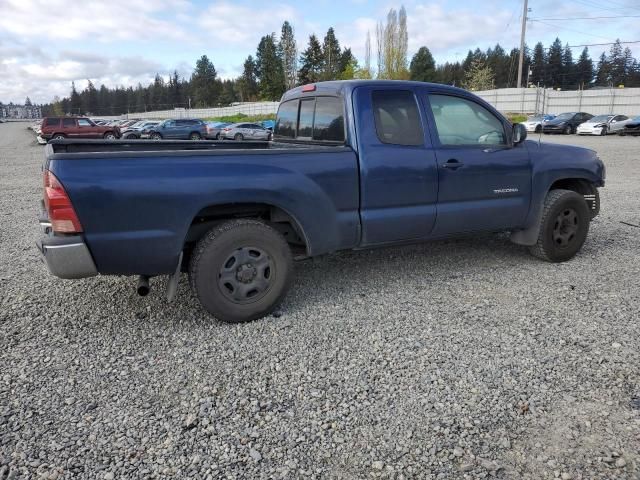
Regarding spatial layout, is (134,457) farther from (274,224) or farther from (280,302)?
(274,224)

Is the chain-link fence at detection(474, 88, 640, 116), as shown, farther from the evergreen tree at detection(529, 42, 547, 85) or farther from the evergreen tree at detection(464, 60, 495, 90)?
the evergreen tree at detection(529, 42, 547, 85)

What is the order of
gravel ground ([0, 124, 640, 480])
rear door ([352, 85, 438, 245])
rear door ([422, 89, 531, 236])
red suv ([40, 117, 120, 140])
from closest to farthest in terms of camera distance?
gravel ground ([0, 124, 640, 480]) → rear door ([352, 85, 438, 245]) → rear door ([422, 89, 531, 236]) → red suv ([40, 117, 120, 140])

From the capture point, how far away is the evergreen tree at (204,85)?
118m

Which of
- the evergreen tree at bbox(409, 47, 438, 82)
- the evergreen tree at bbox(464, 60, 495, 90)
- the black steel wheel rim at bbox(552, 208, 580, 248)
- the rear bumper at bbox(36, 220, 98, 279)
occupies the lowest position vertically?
the black steel wheel rim at bbox(552, 208, 580, 248)

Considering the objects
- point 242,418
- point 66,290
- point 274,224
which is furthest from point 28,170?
point 242,418

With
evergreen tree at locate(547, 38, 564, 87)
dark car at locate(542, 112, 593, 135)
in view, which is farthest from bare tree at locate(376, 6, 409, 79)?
evergreen tree at locate(547, 38, 564, 87)

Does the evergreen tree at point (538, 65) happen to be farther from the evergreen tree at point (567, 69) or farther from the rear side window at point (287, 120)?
the rear side window at point (287, 120)

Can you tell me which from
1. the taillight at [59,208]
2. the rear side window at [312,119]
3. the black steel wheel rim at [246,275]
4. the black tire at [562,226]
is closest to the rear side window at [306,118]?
the rear side window at [312,119]

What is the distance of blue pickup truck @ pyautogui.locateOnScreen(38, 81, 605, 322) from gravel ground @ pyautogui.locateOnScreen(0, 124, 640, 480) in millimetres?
502

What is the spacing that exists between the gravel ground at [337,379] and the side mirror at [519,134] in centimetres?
132

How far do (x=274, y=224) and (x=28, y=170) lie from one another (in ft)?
51.9

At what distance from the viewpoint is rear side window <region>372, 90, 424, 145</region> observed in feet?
14.0

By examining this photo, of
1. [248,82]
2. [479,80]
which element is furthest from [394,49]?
[248,82]

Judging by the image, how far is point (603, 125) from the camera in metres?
32.1
